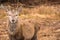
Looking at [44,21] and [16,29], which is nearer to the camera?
[16,29]

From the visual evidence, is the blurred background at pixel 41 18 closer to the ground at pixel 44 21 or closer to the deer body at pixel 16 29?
the ground at pixel 44 21

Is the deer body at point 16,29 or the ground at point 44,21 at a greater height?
the deer body at point 16,29

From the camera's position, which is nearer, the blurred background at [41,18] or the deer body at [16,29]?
the deer body at [16,29]

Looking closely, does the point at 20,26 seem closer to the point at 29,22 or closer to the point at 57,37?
the point at 29,22

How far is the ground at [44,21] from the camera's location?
12.0 metres

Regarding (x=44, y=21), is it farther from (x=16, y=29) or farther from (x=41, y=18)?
(x=16, y=29)

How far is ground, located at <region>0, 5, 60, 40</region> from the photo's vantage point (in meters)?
12.0

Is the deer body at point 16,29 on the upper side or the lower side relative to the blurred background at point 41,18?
upper

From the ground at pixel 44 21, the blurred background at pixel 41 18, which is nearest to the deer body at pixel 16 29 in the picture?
the blurred background at pixel 41 18

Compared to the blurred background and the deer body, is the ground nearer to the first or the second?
the blurred background

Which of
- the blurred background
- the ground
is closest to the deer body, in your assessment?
the blurred background

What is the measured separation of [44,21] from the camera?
14.8m

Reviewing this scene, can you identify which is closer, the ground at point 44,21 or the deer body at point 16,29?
the deer body at point 16,29

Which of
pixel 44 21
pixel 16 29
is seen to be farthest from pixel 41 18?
pixel 16 29
